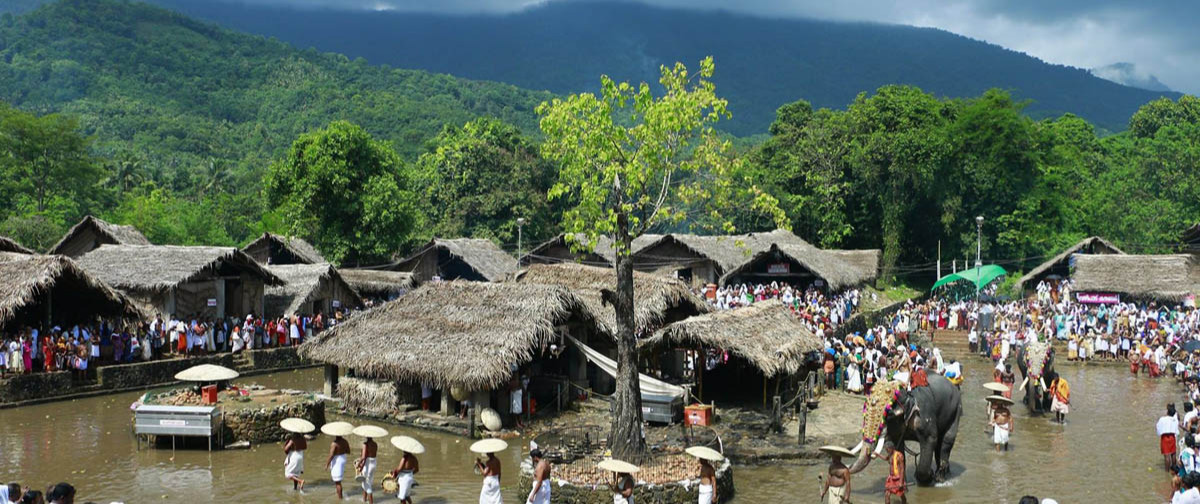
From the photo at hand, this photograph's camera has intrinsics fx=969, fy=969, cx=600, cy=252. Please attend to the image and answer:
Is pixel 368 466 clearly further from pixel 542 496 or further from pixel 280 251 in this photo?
pixel 280 251

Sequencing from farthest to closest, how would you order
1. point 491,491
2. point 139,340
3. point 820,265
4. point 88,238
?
point 820,265, point 88,238, point 139,340, point 491,491

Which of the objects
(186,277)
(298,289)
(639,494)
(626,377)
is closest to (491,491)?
(639,494)

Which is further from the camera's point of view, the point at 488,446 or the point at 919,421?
the point at 919,421

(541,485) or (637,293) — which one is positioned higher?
(637,293)

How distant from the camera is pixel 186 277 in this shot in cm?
2983

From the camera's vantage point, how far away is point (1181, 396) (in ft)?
87.6

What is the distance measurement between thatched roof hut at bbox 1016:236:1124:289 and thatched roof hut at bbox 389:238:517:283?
25391 millimetres

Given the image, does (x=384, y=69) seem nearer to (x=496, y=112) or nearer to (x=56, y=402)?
(x=496, y=112)

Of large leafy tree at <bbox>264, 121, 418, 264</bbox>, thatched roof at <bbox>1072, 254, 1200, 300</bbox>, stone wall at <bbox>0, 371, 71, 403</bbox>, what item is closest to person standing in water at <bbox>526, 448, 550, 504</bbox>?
stone wall at <bbox>0, 371, 71, 403</bbox>

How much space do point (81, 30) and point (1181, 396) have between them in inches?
5019

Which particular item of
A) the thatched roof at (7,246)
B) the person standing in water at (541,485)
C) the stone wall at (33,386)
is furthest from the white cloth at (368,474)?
the thatched roof at (7,246)

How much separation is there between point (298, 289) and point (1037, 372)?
24003mm

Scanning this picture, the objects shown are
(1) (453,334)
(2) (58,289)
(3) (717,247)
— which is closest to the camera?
(1) (453,334)

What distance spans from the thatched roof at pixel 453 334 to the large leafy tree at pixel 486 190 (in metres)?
37.8
